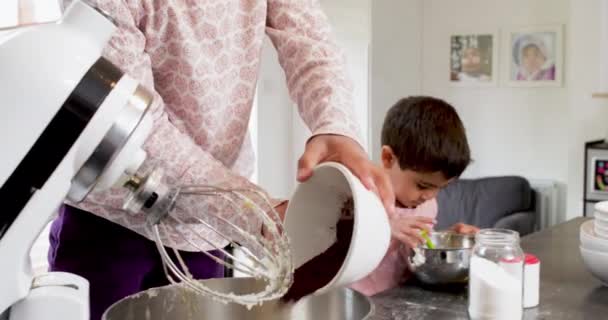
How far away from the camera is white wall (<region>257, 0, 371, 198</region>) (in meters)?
3.69

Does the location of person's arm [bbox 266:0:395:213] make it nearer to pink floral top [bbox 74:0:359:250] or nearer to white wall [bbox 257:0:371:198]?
pink floral top [bbox 74:0:359:250]

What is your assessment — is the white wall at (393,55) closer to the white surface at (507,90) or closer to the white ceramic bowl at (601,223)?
the white surface at (507,90)

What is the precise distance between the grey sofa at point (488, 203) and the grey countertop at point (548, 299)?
217 cm

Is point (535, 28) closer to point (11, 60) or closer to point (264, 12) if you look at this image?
point (264, 12)

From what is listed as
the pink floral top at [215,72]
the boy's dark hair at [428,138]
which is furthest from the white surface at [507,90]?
the pink floral top at [215,72]

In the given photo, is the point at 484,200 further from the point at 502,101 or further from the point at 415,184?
the point at 415,184

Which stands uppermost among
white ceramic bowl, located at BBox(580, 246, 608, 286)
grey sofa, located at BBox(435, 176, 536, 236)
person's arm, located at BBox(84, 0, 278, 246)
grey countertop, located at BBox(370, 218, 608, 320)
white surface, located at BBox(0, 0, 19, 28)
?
white surface, located at BBox(0, 0, 19, 28)

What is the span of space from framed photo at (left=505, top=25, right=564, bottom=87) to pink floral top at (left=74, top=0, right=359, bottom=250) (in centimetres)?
295

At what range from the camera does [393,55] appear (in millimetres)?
3977

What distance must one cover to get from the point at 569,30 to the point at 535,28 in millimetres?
253

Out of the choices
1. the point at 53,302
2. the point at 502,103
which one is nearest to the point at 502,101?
the point at 502,103

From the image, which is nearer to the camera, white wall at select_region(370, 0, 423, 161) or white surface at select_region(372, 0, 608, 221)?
white surface at select_region(372, 0, 608, 221)

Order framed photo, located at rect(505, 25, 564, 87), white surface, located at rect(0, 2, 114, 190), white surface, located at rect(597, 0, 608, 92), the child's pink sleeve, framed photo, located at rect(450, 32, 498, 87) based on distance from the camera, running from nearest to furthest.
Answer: white surface, located at rect(0, 2, 114, 190), the child's pink sleeve, white surface, located at rect(597, 0, 608, 92), framed photo, located at rect(505, 25, 564, 87), framed photo, located at rect(450, 32, 498, 87)

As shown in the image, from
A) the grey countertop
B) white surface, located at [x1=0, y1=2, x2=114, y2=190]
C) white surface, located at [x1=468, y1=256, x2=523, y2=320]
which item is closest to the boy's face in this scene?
the grey countertop
